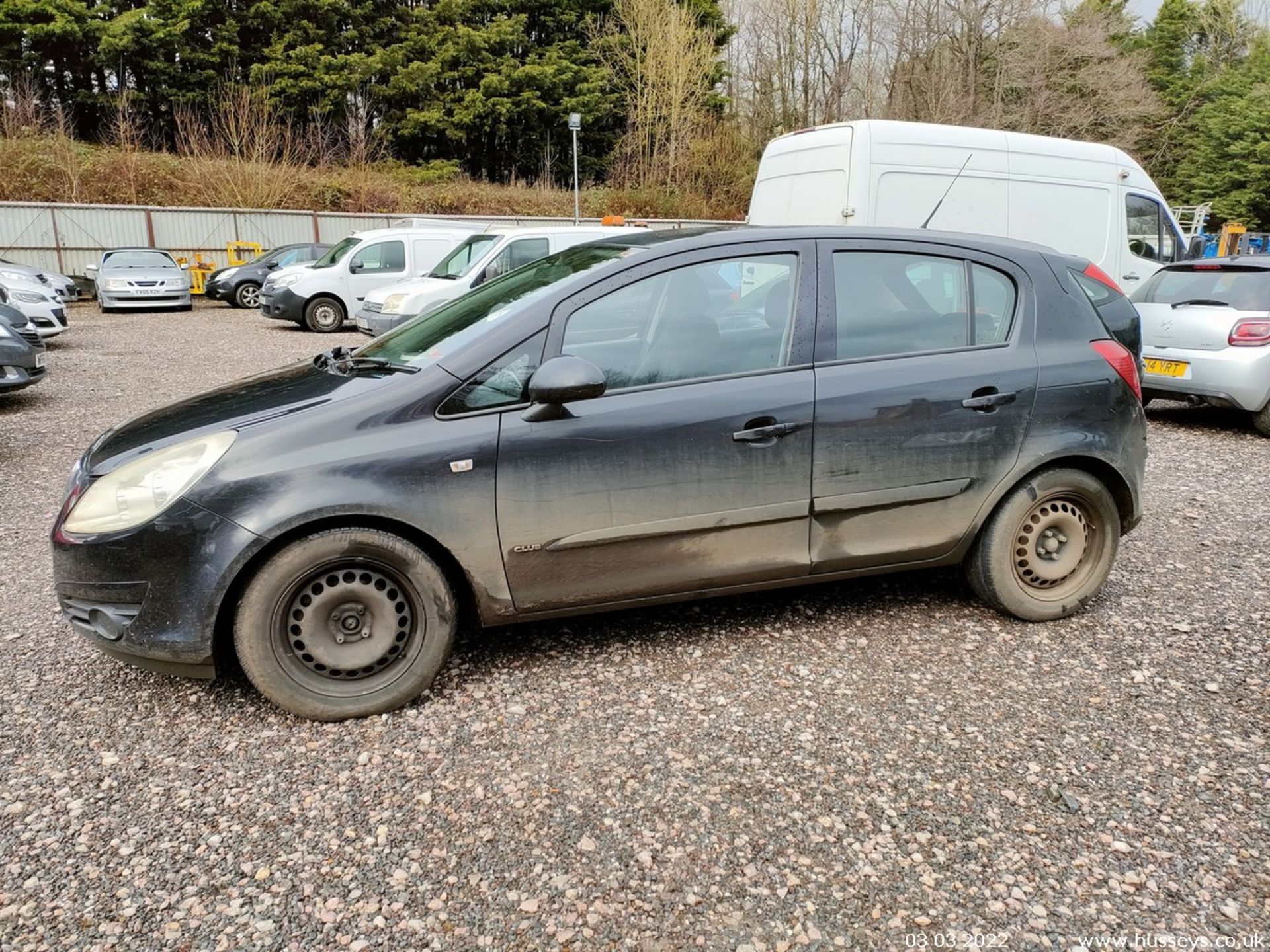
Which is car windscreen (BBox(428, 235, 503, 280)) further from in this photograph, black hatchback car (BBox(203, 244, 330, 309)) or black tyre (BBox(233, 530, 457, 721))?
black tyre (BBox(233, 530, 457, 721))

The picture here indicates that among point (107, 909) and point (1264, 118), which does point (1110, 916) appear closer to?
point (107, 909)

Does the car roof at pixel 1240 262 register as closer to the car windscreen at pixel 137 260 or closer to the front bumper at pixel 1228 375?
the front bumper at pixel 1228 375

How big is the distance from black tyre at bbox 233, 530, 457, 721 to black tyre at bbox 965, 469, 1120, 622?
229cm

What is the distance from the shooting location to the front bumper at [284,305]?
51.9ft

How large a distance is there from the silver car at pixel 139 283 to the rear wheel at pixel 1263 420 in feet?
65.3

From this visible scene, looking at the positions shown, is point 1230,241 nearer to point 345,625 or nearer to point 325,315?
point 325,315

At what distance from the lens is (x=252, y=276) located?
68.5 ft

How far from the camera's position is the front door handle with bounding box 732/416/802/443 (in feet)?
10.7

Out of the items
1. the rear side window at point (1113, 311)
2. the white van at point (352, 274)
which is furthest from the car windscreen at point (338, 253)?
the rear side window at point (1113, 311)

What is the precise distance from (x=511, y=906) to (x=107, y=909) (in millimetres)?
1011

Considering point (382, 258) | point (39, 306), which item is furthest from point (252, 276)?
point (39, 306)

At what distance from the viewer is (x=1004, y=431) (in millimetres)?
3602

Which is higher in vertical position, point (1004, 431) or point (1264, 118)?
point (1264, 118)

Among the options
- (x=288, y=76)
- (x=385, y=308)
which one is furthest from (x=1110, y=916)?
(x=288, y=76)
